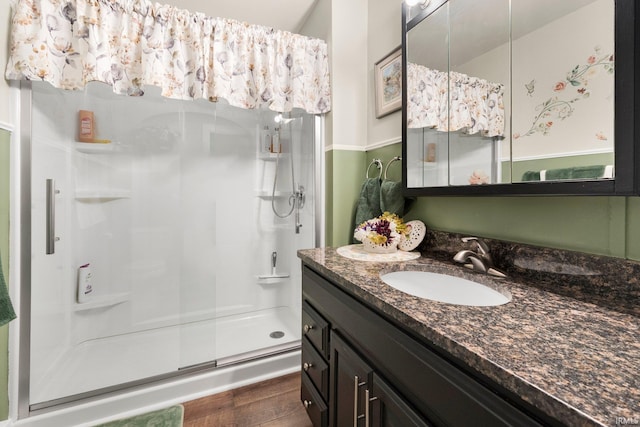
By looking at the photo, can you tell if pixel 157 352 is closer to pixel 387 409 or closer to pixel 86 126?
pixel 86 126

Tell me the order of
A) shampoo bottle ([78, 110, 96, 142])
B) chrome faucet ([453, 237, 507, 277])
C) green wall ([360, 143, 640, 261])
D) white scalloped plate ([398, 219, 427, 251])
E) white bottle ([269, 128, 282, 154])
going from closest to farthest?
green wall ([360, 143, 640, 261])
chrome faucet ([453, 237, 507, 277])
white scalloped plate ([398, 219, 427, 251])
shampoo bottle ([78, 110, 96, 142])
white bottle ([269, 128, 282, 154])

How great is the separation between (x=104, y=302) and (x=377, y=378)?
205 centimetres

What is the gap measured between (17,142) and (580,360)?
2.09 metres

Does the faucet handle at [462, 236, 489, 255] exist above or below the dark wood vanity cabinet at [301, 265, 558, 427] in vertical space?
above

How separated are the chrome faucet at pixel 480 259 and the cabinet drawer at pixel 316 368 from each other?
66 cm

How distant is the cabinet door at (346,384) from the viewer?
2.75ft

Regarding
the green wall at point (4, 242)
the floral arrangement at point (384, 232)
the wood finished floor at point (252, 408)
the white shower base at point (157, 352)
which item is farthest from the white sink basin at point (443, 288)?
the green wall at point (4, 242)

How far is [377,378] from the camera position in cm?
76

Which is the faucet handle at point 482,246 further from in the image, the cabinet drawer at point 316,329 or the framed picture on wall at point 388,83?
the framed picture on wall at point 388,83

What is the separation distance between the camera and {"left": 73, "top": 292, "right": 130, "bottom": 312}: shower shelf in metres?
1.86

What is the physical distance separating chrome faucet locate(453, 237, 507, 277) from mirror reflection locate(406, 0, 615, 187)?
25 centimetres

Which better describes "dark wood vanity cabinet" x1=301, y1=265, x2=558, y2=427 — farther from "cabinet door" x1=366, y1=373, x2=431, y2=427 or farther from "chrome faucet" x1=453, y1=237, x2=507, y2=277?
"chrome faucet" x1=453, y1=237, x2=507, y2=277

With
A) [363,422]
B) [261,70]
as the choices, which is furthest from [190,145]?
[363,422]

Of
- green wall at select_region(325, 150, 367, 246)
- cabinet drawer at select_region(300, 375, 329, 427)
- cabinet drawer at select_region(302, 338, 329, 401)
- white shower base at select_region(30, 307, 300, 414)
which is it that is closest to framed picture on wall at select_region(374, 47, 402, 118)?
green wall at select_region(325, 150, 367, 246)
